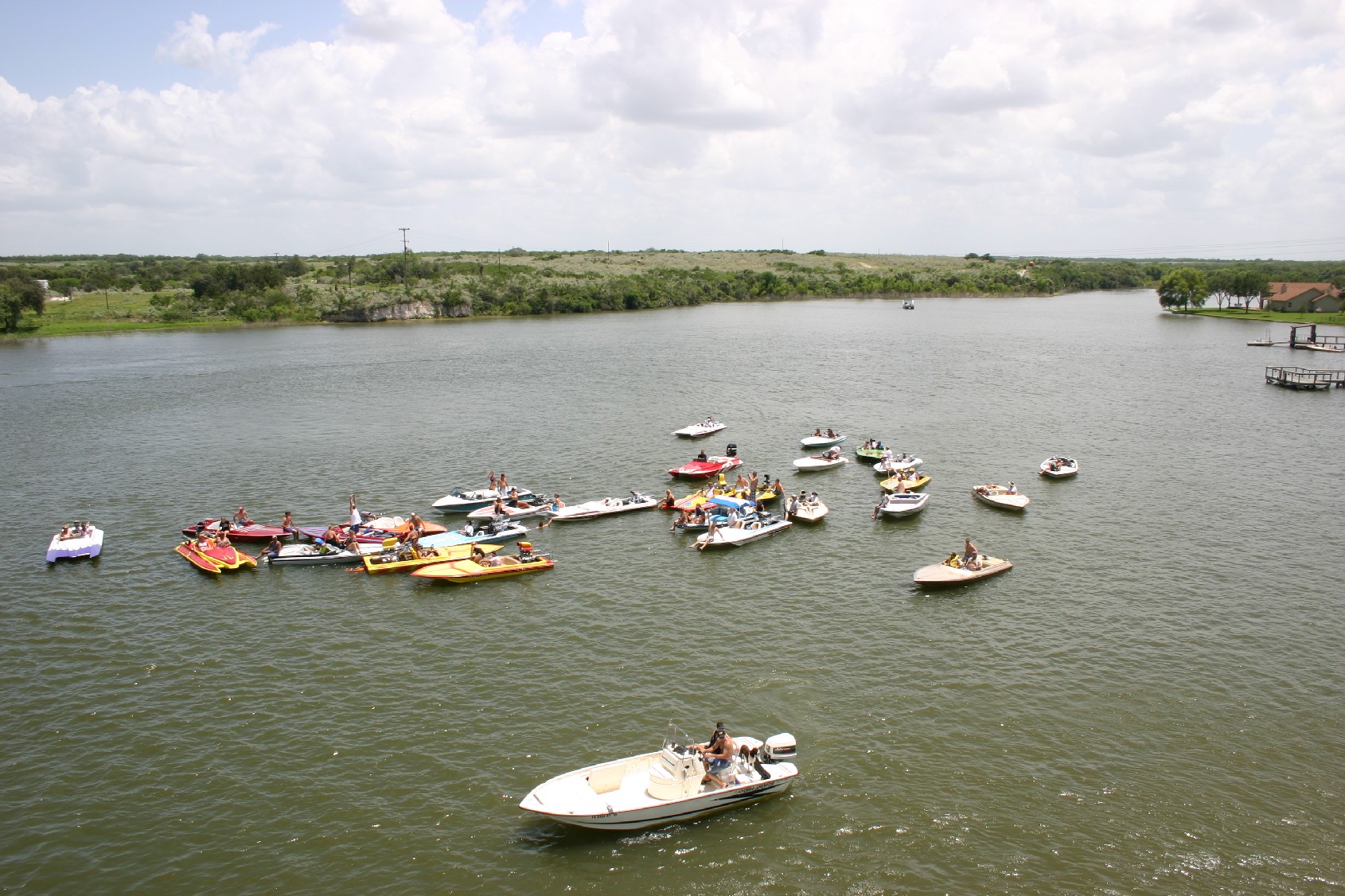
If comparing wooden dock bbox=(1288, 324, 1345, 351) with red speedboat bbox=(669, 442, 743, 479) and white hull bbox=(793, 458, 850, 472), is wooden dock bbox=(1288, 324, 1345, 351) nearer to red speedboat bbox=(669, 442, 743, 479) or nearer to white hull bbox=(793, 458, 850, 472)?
white hull bbox=(793, 458, 850, 472)

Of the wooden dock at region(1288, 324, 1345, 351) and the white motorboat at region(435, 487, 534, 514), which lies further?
the wooden dock at region(1288, 324, 1345, 351)

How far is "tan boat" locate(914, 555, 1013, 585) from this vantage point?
37094 millimetres

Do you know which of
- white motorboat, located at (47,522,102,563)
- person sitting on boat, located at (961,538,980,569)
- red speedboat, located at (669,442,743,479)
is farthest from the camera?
red speedboat, located at (669,442,743,479)

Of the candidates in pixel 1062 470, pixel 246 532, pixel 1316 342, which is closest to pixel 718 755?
pixel 246 532

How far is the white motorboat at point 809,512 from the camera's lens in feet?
150

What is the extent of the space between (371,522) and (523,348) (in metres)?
82.1

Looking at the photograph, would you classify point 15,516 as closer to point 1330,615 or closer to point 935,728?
point 935,728

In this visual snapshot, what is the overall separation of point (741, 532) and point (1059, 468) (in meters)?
24.4

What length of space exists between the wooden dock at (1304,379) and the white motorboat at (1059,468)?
50376mm

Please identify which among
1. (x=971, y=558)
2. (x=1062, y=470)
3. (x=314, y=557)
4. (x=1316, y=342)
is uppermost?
(x=1316, y=342)

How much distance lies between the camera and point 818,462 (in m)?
56.6

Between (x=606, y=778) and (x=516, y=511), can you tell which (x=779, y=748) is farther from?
(x=516, y=511)

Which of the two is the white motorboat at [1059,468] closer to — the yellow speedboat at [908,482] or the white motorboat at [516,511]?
the yellow speedboat at [908,482]

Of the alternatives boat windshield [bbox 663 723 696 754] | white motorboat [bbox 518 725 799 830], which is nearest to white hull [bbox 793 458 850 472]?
white motorboat [bbox 518 725 799 830]
